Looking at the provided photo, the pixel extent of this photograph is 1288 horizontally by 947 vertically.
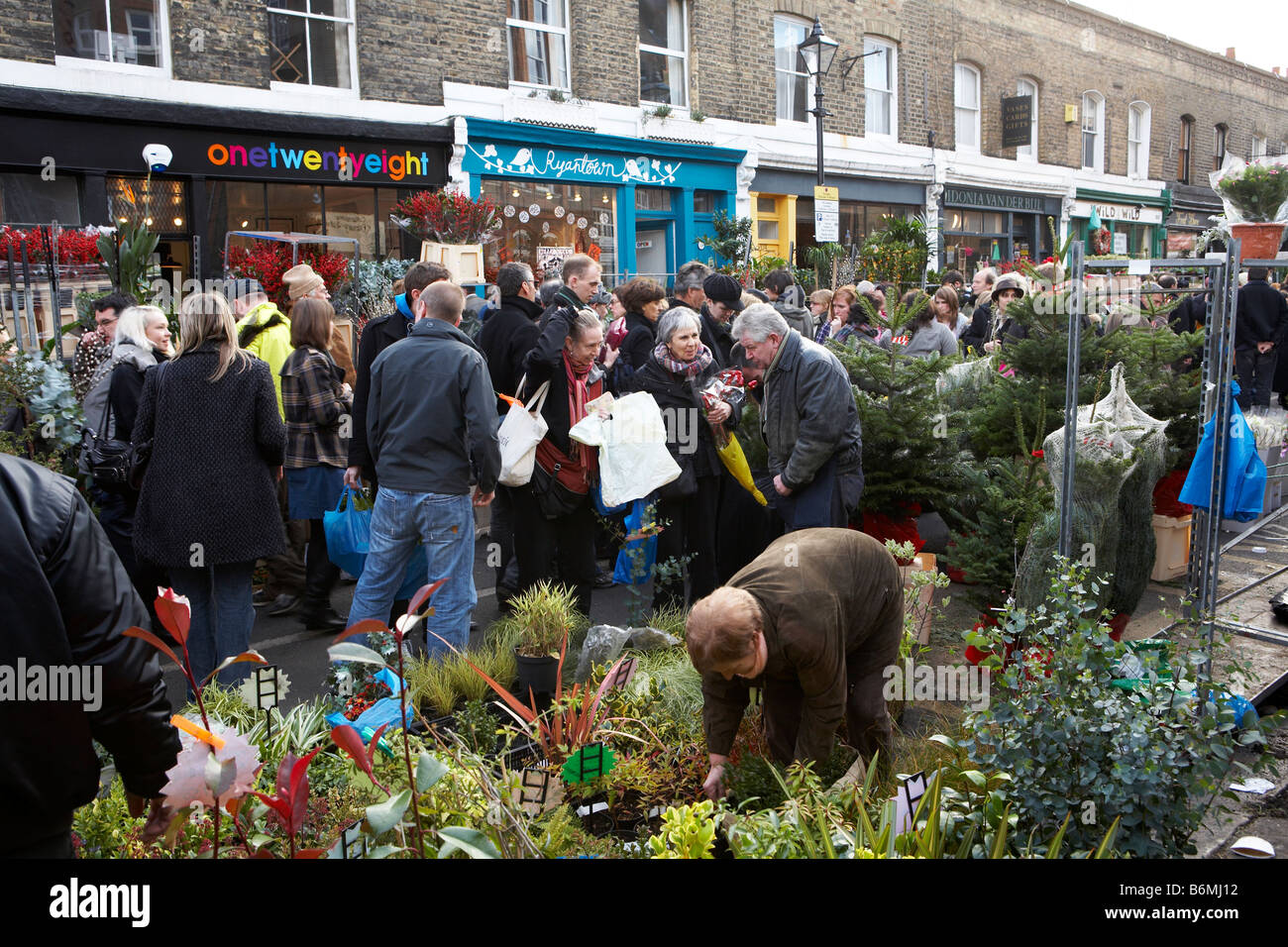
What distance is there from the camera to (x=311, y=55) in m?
13.2

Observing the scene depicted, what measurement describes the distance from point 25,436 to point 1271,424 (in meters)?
8.17

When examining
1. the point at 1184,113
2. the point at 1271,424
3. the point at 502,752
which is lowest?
the point at 502,752

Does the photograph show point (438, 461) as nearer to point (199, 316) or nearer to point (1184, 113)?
point (199, 316)

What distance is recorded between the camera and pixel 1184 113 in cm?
3078

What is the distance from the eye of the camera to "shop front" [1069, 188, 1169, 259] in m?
27.5

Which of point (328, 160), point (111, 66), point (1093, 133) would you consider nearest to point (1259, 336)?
point (328, 160)

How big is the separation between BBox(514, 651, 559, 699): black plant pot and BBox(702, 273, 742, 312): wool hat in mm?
3186

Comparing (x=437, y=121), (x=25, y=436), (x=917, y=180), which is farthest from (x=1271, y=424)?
(x=917, y=180)

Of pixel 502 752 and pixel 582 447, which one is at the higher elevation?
pixel 582 447
